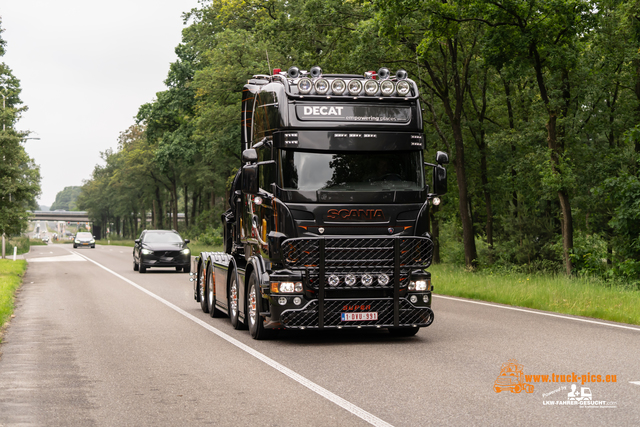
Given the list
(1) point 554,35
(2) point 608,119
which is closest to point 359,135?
(1) point 554,35

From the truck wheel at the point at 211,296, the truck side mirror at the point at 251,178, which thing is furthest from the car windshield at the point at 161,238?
the truck side mirror at the point at 251,178

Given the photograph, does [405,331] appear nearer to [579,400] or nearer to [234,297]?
[234,297]

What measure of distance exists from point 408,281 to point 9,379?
519 cm

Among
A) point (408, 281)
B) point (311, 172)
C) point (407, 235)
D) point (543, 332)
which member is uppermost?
point (311, 172)

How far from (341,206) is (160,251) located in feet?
65.0

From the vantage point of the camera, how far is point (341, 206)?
10359 millimetres

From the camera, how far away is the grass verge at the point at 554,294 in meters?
13.8

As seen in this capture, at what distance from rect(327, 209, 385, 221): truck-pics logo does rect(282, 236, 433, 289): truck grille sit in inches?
11.6

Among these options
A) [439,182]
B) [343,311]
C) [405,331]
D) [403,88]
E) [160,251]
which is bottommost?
[405,331]

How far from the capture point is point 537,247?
3216 centimetres

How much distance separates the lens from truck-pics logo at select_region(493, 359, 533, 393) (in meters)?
7.41

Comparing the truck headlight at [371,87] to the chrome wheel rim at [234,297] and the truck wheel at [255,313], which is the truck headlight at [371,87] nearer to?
the truck wheel at [255,313]

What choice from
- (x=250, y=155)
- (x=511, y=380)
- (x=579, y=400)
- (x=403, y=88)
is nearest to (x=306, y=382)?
(x=511, y=380)

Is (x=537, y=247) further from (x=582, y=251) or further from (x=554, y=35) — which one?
(x=554, y=35)
